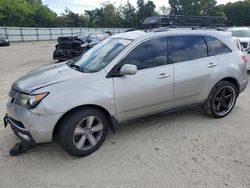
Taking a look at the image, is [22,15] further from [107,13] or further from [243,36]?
[243,36]

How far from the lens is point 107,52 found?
13.6 ft

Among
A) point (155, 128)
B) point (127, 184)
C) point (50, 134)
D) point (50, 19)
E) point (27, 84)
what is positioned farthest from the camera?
point (50, 19)

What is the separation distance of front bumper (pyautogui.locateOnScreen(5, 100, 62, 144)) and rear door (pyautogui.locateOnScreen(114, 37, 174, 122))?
3.18 feet

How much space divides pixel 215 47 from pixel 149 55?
1.43 m

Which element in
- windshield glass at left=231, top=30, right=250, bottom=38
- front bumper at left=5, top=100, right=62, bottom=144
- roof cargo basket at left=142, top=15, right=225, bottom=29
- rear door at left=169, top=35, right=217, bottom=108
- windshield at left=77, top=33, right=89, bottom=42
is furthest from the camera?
windshield at left=77, top=33, right=89, bottom=42

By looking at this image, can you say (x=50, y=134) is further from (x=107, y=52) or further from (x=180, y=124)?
(x=180, y=124)

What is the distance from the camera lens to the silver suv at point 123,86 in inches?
132

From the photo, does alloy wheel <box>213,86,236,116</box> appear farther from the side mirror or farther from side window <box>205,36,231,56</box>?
the side mirror

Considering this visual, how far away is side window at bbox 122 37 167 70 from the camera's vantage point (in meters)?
3.90

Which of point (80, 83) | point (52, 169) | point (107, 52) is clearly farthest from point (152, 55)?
point (52, 169)

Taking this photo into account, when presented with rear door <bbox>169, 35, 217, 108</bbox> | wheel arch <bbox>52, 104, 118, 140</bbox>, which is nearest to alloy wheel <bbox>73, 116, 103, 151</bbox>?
wheel arch <bbox>52, 104, 118, 140</bbox>

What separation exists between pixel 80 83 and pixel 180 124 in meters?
2.10

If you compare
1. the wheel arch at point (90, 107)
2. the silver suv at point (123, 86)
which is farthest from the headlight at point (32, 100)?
the wheel arch at point (90, 107)

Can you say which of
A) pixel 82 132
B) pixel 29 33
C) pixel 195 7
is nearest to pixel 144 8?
pixel 195 7
